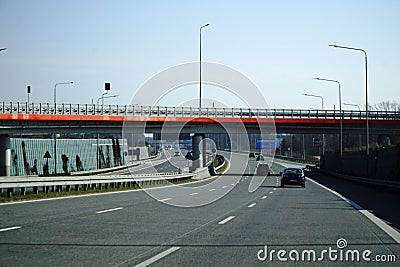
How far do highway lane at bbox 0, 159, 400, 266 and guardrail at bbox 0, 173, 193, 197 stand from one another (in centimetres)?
543

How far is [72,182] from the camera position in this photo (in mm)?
30891

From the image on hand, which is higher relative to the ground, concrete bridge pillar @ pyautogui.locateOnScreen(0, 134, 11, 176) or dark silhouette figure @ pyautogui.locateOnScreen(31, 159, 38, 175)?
concrete bridge pillar @ pyautogui.locateOnScreen(0, 134, 11, 176)

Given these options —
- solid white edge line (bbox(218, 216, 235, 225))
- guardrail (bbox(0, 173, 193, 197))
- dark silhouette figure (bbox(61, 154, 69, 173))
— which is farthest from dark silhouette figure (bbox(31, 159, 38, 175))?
solid white edge line (bbox(218, 216, 235, 225))

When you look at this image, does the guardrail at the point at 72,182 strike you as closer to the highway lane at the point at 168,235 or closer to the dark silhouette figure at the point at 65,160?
the highway lane at the point at 168,235

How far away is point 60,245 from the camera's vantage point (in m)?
11.6

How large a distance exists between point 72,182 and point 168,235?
60.0ft

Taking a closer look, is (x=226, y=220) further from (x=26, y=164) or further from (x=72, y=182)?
(x=26, y=164)

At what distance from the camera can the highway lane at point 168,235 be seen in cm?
1035

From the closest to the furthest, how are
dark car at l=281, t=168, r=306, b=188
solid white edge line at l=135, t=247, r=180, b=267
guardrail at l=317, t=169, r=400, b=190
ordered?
solid white edge line at l=135, t=247, r=180, b=267 < guardrail at l=317, t=169, r=400, b=190 < dark car at l=281, t=168, r=306, b=188

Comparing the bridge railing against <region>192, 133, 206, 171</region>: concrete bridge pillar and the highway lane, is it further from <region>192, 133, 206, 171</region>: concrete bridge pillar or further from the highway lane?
the highway lane

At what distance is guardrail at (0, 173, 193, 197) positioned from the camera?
2605cm

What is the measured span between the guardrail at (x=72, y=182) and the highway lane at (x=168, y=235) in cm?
543

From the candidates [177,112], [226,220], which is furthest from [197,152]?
[226,220]

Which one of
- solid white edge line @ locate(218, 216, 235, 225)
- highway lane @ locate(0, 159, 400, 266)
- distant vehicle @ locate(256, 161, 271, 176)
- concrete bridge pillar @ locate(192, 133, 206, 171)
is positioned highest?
concrete bridge pillar @ locate(192, 133, 206, 171)
